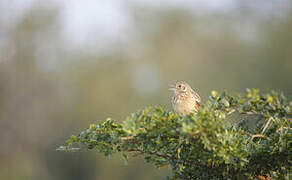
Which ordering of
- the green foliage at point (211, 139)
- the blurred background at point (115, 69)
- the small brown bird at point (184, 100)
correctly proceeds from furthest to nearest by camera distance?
the blurred background at point (115, 69) < the small brown bird at point (184, 100) < the green foliage at point (211, 139)

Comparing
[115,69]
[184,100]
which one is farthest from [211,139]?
[115,69]

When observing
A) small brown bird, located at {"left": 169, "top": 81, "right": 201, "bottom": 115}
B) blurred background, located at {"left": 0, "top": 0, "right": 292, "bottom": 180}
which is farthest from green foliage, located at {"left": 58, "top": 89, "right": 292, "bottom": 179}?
blurred background, located at {"left": 0, "top": 0, "right": 292, "bottom": 180}

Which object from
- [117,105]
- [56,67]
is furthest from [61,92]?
[117,105]

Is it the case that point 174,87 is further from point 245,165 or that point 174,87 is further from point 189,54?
point 189,54

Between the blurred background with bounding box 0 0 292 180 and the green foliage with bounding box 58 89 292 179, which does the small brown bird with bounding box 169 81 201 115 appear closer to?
the green foliage with bounding box 58 89 292 179

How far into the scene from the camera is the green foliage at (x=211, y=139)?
4543 mm

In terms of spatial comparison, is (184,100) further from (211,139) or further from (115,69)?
(115,69)

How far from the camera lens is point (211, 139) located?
4.43 metres

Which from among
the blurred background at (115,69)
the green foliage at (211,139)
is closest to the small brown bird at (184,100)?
the green foliage at (211,139)

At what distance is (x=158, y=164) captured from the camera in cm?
518

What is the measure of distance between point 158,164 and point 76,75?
26785 millimetres

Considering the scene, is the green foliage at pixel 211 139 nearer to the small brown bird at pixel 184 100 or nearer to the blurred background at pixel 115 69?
the small brown bird at pixel 184 100

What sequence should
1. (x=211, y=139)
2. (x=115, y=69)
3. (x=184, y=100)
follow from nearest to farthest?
(x=211, y=139), (x=184, y=100), (x=115, y=69)

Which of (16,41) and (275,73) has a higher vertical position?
(16,41)
